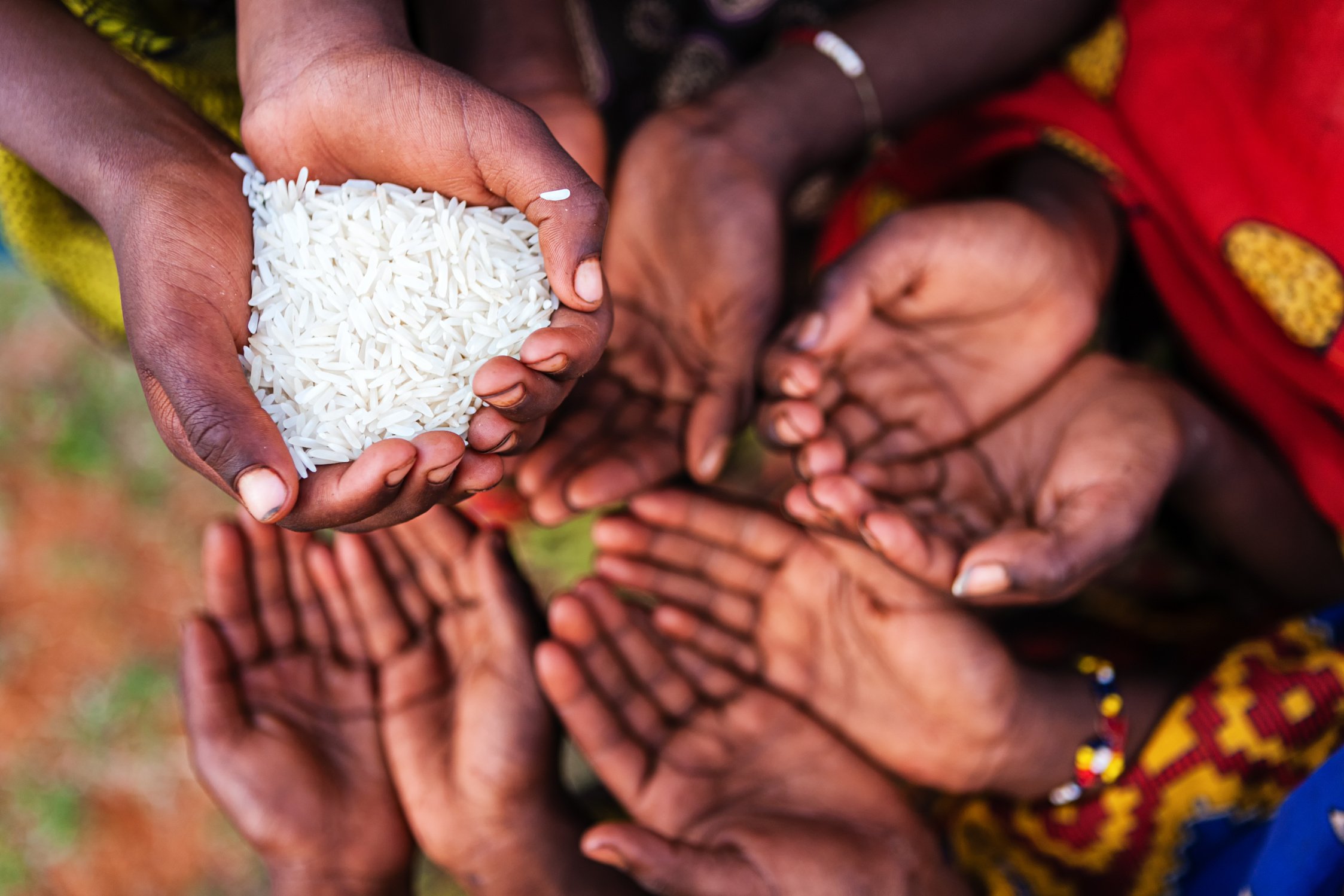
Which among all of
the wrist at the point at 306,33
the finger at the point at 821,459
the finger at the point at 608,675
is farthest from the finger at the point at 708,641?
the wrist at the point at 306,33

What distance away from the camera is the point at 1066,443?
4.95 feet

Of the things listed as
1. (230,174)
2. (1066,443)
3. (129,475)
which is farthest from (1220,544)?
(129,475)

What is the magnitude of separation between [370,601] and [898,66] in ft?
4.88

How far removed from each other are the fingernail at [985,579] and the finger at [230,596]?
117 cm

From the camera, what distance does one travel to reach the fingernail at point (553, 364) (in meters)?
1.09

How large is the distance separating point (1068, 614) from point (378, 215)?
1.61 m

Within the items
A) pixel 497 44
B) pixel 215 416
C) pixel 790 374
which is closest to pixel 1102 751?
pixel 790 374

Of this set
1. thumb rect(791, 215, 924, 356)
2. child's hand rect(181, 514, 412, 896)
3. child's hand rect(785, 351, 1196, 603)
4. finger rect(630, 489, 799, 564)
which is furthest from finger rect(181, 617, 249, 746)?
thumb rect(791, 215, 924, 356)

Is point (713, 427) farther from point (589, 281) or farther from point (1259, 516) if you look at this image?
point (1259, 516)

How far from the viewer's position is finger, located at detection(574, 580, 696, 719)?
60.3 inches

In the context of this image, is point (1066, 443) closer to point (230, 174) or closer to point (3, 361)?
point (230, 174)

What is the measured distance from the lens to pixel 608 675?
4.96 feet

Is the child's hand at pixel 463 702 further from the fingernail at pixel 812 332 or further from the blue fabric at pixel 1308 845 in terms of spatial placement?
the blue fabric at pixel 1308 845

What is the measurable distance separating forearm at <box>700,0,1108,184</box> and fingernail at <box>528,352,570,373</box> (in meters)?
0.87
